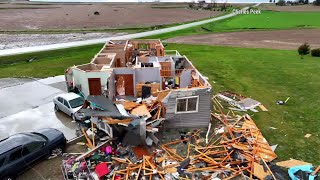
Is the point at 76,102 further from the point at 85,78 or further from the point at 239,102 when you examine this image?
the point at 239,102

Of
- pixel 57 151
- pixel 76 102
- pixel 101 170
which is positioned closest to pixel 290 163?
pixel 101 170

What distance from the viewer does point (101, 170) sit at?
14.2 meters

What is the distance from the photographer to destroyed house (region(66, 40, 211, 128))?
57.9 ft

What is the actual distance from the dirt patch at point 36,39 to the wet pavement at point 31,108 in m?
25.1

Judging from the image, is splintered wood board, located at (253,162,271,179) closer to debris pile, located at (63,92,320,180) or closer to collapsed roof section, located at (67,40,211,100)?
debris pile, located at (63,92,320,180)

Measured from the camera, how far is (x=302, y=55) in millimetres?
42062

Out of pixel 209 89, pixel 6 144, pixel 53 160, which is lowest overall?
pixel 53 160

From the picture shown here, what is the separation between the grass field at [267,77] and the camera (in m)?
18.3

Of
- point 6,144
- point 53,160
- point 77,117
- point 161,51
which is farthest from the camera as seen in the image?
point 161,51

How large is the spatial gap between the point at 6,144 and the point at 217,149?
37.8 ft

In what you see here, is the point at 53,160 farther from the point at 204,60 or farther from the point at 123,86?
the point at 204,60

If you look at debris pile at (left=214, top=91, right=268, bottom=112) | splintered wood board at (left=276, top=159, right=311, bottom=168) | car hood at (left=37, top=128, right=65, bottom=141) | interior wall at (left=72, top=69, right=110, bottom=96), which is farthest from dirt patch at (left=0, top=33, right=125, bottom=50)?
splintered wood board at (left=276, top=159, right=311, bottom=168)

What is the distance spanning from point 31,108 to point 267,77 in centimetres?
2401

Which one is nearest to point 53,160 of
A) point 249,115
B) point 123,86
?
point 123,86
